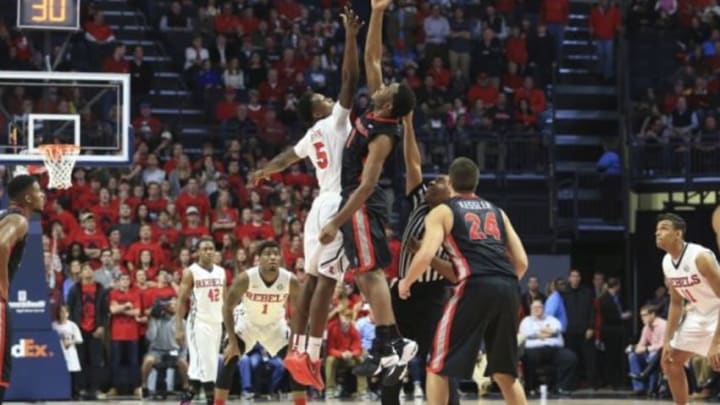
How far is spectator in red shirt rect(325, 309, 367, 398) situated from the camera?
67.1 feet

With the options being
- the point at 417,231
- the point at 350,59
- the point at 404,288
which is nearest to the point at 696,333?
the point at 417,231

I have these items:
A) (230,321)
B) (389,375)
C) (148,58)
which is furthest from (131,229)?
(389,375)

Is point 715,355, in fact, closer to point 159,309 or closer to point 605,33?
point 159,309

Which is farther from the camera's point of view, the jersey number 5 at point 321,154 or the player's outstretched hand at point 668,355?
the player's outstretched hand at point 668,355

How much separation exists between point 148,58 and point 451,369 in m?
Answer: 16.2

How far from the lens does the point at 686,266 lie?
13.5 metres

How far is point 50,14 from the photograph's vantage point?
56.8 feet

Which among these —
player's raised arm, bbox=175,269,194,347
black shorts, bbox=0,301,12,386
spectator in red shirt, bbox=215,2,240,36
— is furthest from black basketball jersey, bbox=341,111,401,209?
spectator in red shirt, bbox=215,2,240,36

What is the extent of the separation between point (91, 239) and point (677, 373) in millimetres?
9447

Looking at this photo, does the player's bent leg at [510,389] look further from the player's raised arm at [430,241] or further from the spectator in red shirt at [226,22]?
the spectator in red shirt at [226,22]

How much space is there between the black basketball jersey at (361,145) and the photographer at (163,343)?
9.61 m

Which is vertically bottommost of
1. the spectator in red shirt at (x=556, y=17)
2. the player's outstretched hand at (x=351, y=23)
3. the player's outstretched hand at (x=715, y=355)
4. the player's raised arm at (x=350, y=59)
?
the player's outstretched hand at (x=715, y=355)

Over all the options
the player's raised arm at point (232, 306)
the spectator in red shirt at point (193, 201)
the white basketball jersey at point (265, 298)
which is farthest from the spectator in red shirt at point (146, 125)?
the player's raised arm at point (232, 306)

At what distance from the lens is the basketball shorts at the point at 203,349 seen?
1583 centimetres
